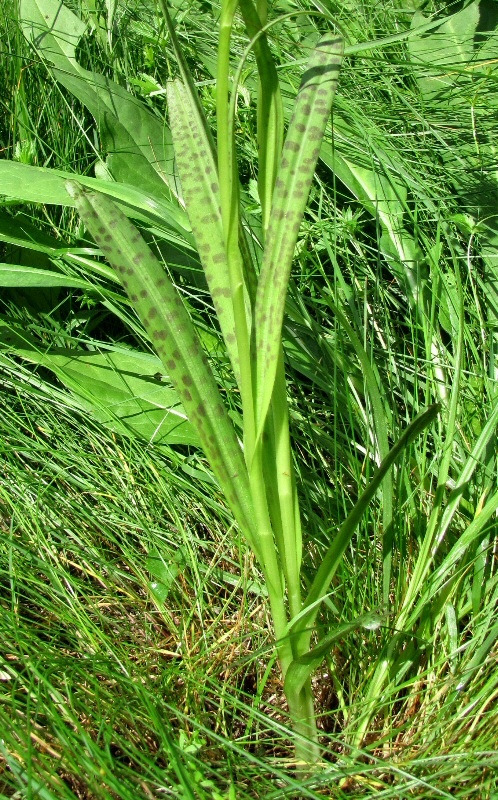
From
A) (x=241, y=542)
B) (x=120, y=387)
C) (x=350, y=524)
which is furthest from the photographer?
(x=120, y=387)

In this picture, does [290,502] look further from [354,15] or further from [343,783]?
[354,15]

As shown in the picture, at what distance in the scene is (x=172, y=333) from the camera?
0.80 meters

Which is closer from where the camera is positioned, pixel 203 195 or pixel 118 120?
pixel 203 195

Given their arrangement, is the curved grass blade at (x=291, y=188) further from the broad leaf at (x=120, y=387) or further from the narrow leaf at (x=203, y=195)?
the broad leaf at (x=120, y=387)

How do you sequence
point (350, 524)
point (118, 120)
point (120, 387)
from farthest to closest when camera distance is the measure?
point (118, 120), point (120, 387), point (350, 524)

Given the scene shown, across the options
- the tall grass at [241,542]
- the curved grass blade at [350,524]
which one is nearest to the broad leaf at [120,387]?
the tall grass at [241,542]

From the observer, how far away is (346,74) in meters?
1.81

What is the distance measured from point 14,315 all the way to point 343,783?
0.97 m

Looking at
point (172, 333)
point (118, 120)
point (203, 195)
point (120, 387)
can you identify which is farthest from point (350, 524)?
point (118, 120)

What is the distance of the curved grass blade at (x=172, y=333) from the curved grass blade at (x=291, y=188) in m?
0.08

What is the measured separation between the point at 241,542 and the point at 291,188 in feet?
1.74

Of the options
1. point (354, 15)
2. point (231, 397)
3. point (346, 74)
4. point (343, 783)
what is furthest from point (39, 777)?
point (354, 15)

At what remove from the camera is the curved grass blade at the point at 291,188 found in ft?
2.44

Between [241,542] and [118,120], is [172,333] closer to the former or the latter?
[241,542]
